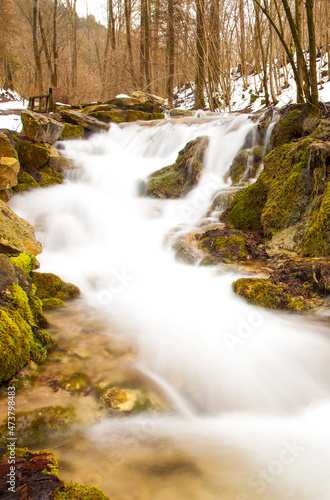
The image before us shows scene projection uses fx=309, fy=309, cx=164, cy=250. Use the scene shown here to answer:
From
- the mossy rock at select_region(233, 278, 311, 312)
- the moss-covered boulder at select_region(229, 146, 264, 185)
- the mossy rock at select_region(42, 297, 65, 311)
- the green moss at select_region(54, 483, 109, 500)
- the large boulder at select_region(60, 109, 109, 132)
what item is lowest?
the mossy rock at select_region(42, 297, 65, 311)

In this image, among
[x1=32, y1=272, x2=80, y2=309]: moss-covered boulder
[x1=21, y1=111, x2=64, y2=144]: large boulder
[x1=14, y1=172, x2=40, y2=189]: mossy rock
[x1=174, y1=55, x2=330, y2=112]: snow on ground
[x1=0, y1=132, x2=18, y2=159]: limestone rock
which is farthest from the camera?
[x1=174, y1=55, x2=330, y2=112]: snow on ground

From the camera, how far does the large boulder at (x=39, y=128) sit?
9.10m

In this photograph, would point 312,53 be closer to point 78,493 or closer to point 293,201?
point 293,201

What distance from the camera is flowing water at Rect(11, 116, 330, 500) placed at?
181cm

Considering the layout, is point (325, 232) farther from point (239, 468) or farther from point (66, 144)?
point (66, 144)

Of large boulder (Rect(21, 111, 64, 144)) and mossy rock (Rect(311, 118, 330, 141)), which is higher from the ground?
large boulder (Rect(21, 111, 64, 144))

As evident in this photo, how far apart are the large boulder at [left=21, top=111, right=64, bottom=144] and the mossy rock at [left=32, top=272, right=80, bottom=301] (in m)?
6.48

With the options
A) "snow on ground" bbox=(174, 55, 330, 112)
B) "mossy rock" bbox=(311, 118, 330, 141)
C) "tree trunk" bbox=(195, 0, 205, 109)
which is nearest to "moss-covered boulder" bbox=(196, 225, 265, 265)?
"mossy rock" bbox=(311, 118, 330, 141)

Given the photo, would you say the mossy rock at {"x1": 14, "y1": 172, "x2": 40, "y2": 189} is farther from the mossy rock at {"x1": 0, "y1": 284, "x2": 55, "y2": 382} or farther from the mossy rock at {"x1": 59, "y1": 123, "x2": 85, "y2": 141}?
the mossy rock at {"x1": 0, "y1": 284, "x2": 55, "y2": 382}

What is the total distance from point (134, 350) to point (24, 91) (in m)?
28.1

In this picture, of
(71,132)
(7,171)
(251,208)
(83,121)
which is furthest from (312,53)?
(83,121)

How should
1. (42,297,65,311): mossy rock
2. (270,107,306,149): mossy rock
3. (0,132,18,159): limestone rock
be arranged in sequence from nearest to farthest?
(42,297,65,311): mossy rock
(270,107,306,149): mossy rock
(0,132,18,159): limestone rock

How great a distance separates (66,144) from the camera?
35.3ft

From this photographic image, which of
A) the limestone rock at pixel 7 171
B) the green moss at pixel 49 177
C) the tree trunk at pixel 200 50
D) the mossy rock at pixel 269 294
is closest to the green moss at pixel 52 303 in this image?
the mossy rock at pixel 269 294
